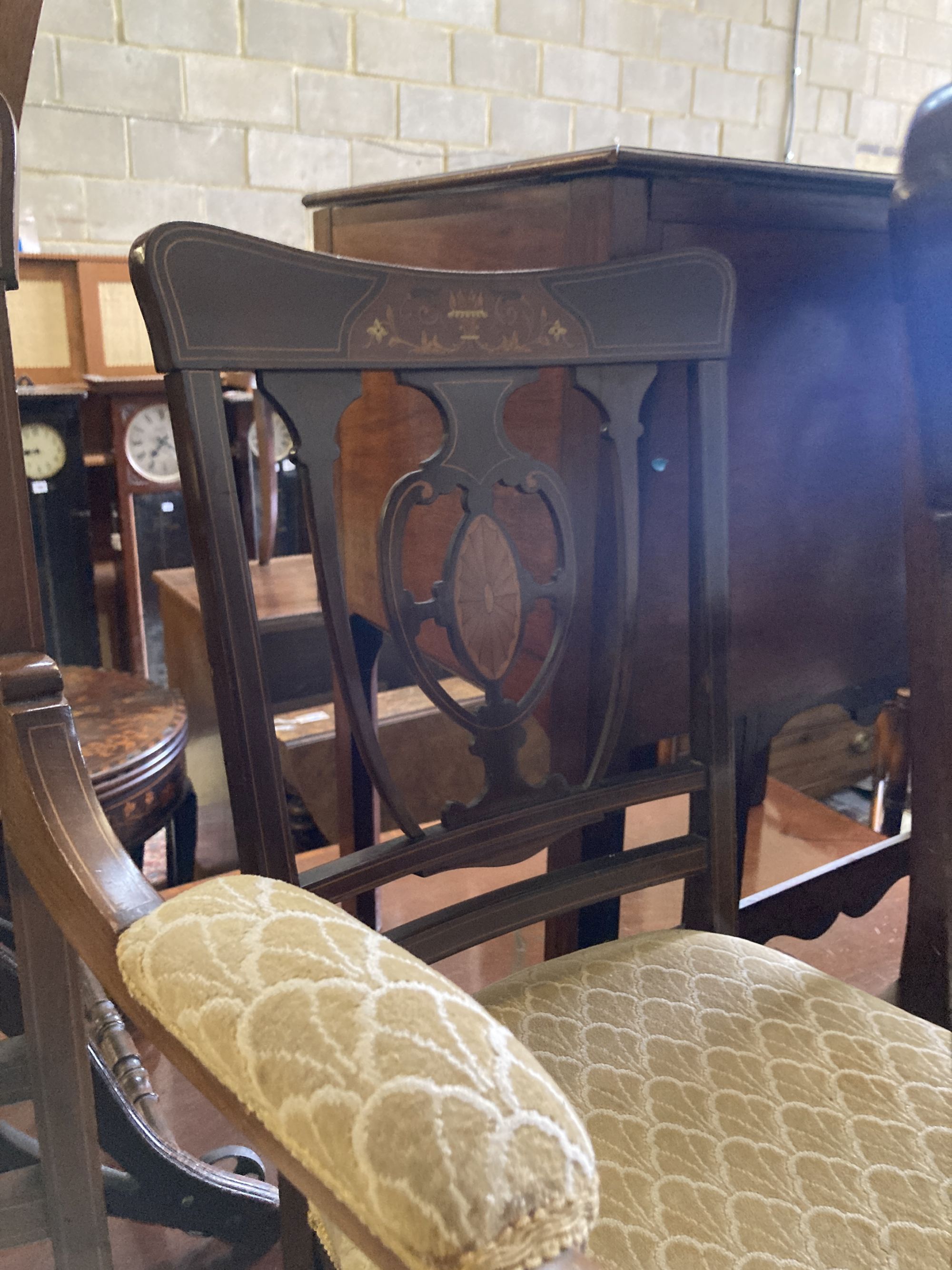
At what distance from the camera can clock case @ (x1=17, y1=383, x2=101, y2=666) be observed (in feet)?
8.93

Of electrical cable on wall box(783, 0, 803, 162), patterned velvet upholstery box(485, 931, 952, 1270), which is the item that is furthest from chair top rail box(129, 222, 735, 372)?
electrical cable on wall box(783, 0, 803, 162)

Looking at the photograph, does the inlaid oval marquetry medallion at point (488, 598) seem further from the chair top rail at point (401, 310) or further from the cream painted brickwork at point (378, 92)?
the cream painted brickwork at point (378, 92)

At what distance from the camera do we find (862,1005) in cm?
73

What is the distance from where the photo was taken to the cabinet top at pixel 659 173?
78 cm

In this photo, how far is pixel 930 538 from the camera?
2.43ft

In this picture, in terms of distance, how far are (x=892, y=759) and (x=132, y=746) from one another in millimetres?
1300

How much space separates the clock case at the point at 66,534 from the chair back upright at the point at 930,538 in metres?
2.41

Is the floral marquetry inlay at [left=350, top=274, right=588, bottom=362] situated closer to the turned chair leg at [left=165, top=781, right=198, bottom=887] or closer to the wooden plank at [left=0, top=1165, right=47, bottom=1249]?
the wooden plank at [left=0, top=1165, right=47, bottom=1249]

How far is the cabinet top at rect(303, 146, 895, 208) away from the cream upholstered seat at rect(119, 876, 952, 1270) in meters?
0.63

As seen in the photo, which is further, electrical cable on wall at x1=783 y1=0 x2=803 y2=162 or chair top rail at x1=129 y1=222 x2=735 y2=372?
electrical cable on wall at x1=783 y1=0 x2=803 y2=162

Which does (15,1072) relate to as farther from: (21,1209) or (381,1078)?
(381,1078)

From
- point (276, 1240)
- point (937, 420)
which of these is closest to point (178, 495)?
point (276, 1240)

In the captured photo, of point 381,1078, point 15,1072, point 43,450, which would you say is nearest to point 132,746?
point 15,1072

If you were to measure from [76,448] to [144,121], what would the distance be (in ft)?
3.39
